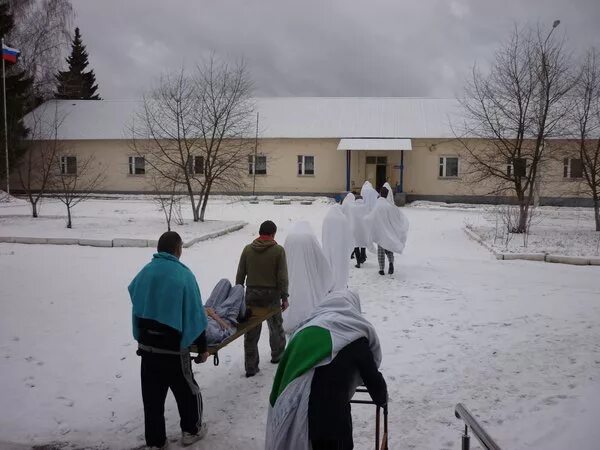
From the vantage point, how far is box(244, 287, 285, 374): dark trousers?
5621 mm

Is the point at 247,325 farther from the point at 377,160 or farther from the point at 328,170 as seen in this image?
the point at 377,160

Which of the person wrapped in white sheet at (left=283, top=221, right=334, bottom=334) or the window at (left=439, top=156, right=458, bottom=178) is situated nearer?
the person wrapped in white sheet at (left=283, top=221, right=334, bottom=334)

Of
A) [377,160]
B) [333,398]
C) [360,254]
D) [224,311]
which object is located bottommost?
[360,254]

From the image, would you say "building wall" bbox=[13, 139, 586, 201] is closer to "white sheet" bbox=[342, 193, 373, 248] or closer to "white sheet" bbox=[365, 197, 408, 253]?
"white sheet" bbox=[342, 193, 373, 248]

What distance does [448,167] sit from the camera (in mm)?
31406

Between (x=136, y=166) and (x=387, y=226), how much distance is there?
26344 mm

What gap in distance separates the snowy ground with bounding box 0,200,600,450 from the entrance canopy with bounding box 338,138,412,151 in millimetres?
19278

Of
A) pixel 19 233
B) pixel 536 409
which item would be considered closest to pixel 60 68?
pixel 19 233

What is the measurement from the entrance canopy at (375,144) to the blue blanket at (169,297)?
87.7ft

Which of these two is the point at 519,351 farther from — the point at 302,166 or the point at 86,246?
the point at 302,166

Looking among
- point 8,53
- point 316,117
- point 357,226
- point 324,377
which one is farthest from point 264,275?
point 316,117

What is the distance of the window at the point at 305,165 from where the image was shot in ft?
106

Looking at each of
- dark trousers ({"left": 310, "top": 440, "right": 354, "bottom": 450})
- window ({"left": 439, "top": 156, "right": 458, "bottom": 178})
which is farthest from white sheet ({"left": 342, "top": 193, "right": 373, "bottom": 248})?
window ({"left": 439, "top": 156, "right": 458, "bottom": 178})

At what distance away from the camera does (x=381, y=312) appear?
7.98 m
